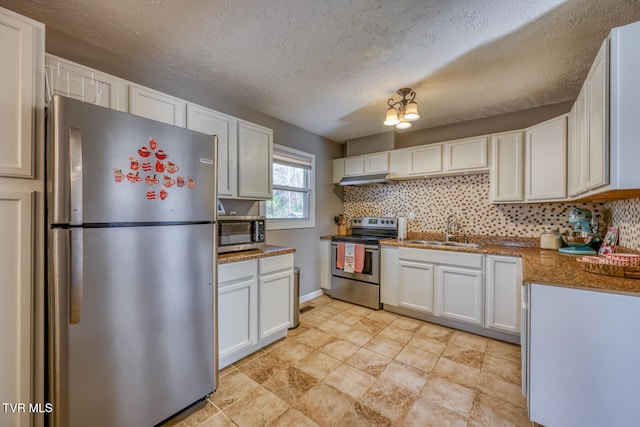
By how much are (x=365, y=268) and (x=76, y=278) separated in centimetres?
282

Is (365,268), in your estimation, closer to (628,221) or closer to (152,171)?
(628,221)

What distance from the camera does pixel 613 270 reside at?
1400 millimetres

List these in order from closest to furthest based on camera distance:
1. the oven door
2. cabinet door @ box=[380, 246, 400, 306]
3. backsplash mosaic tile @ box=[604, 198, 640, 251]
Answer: backsplash mosaic tile @ box=[604, 198, 640, 251], cabinet door @ box=[380, 246, 400, 306], the oven door

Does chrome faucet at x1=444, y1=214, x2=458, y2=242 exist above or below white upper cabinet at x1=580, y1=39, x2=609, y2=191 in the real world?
below

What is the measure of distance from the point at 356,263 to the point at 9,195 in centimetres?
301

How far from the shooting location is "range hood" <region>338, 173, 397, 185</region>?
3.53 meters

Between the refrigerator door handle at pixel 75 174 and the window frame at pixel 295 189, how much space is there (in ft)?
6.24

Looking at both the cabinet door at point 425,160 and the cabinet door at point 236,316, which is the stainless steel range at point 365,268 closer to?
the cabinet door at point 425,160

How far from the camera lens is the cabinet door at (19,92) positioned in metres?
1.08

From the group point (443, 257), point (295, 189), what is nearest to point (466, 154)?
point (443, 257)

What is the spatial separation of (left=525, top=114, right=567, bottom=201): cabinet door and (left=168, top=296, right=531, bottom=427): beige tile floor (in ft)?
4.97

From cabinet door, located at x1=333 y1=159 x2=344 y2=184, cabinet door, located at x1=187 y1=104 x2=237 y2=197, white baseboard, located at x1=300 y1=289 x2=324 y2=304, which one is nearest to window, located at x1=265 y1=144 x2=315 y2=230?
cabinet door, located at x1=333 y1=159 x2=344 y2=184

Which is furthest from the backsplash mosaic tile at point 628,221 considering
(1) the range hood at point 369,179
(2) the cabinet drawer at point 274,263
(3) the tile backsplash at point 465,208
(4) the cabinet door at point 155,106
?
(4) the cabinet door at point 155,106

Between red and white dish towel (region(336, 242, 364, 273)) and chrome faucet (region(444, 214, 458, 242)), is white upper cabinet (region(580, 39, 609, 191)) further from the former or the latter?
red and white dish towel (region(336, 242, 364, 273))
